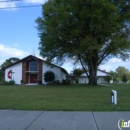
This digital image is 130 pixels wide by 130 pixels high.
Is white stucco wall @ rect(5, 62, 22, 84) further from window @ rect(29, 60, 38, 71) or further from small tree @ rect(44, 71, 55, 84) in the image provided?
small tree @ rect(44, 71, 55, 84)

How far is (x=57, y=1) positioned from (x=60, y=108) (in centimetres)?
2652

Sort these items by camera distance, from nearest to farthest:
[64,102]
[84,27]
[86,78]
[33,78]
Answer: [64,102], [84,27], [33,78], [86,78]

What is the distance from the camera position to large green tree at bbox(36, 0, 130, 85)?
29.7 metres

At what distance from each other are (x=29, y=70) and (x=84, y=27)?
19.2 meters

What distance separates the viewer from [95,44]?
30.4 metres

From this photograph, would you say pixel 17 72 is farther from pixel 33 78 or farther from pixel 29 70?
pixel 33 78

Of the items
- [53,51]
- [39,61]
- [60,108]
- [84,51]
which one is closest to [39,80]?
[39,61]

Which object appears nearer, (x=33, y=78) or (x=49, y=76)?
(x=49, y=76)
